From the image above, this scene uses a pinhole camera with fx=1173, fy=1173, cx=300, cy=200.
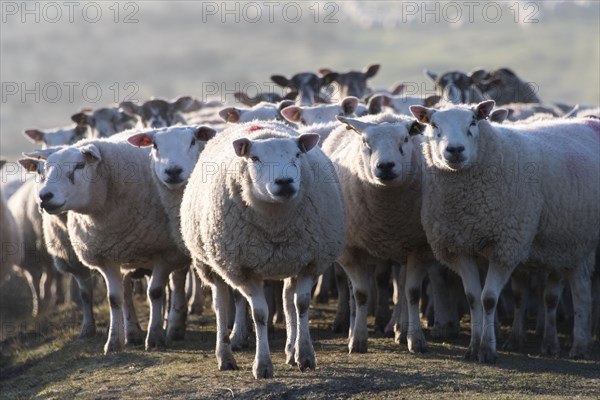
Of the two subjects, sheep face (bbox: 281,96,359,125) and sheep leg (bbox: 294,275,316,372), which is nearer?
sheep leg (bbox: 294,275,316,372)

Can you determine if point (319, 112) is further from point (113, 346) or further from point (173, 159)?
point (113, 346)

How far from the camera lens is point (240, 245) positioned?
29.4 ft

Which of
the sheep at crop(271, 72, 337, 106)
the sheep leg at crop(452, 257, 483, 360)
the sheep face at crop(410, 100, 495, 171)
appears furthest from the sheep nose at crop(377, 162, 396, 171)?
the sheep at crop(271, 72, 337, 106)

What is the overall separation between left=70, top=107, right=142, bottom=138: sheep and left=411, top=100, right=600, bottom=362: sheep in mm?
8579

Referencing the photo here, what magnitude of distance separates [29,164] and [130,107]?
530cm

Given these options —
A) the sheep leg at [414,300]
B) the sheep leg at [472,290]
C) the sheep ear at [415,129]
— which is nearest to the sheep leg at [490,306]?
the sheep leg at [472,290]

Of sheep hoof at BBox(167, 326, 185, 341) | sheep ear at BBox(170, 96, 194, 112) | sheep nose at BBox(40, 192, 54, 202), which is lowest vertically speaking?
sheep hoof at BBox(167, 326, 185, 341)

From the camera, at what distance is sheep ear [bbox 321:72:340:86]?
18.8m

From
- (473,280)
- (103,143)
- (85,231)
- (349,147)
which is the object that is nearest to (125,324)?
(85,231)

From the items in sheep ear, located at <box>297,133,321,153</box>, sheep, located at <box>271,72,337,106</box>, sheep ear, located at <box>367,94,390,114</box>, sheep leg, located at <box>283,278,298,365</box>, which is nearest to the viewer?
sheep ear, located at <box>297,133,321,153</box>

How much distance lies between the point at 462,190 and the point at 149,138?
122 inches

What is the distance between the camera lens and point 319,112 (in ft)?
44.2

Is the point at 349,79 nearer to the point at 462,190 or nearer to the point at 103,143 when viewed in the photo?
the point at 103,143

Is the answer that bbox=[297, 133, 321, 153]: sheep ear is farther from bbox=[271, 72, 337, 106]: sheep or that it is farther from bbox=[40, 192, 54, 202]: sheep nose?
bbox=[271, 72, 337, 106]: sheep
